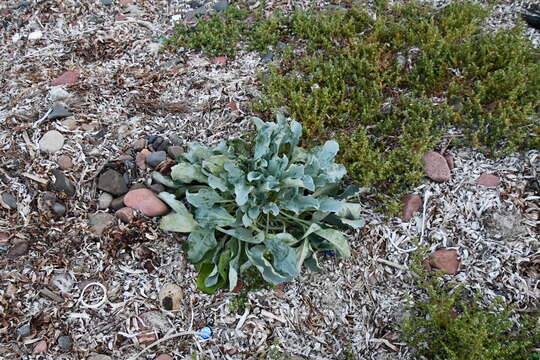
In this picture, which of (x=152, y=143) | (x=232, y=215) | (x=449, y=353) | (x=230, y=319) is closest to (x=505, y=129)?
(x=449, y=353)

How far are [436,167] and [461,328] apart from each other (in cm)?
116

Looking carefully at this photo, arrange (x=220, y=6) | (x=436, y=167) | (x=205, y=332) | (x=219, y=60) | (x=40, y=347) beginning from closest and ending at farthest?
1. (x=40, y=347)
2. (x=205, y=332)
3. (x=436, y=167)
4. (x=219, y=60)
5. (x=220, y=6)

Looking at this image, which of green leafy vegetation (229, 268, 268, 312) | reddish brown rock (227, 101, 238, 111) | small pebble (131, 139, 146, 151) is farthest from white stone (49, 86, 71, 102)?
green leafy vegetation (229, 268, 268, 312)

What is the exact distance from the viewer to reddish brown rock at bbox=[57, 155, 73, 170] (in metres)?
3.28

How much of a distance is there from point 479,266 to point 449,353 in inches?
27.7

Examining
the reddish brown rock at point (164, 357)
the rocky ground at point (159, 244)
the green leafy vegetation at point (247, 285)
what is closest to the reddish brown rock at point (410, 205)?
the rocky ground at point (159, 244)

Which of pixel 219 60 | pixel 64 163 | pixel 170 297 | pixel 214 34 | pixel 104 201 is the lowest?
pixel 170 297

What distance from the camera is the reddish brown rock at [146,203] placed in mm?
3080

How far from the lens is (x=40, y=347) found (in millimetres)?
2625

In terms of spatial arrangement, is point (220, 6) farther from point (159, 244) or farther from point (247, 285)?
point (247, 285)

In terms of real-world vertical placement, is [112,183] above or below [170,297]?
above

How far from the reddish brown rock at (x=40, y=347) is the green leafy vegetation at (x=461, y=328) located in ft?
6.27

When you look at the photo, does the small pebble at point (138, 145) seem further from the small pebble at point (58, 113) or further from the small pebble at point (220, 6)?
the small pebble at point (220, 6)

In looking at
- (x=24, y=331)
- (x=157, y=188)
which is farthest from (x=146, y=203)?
(x=24, y=331)
